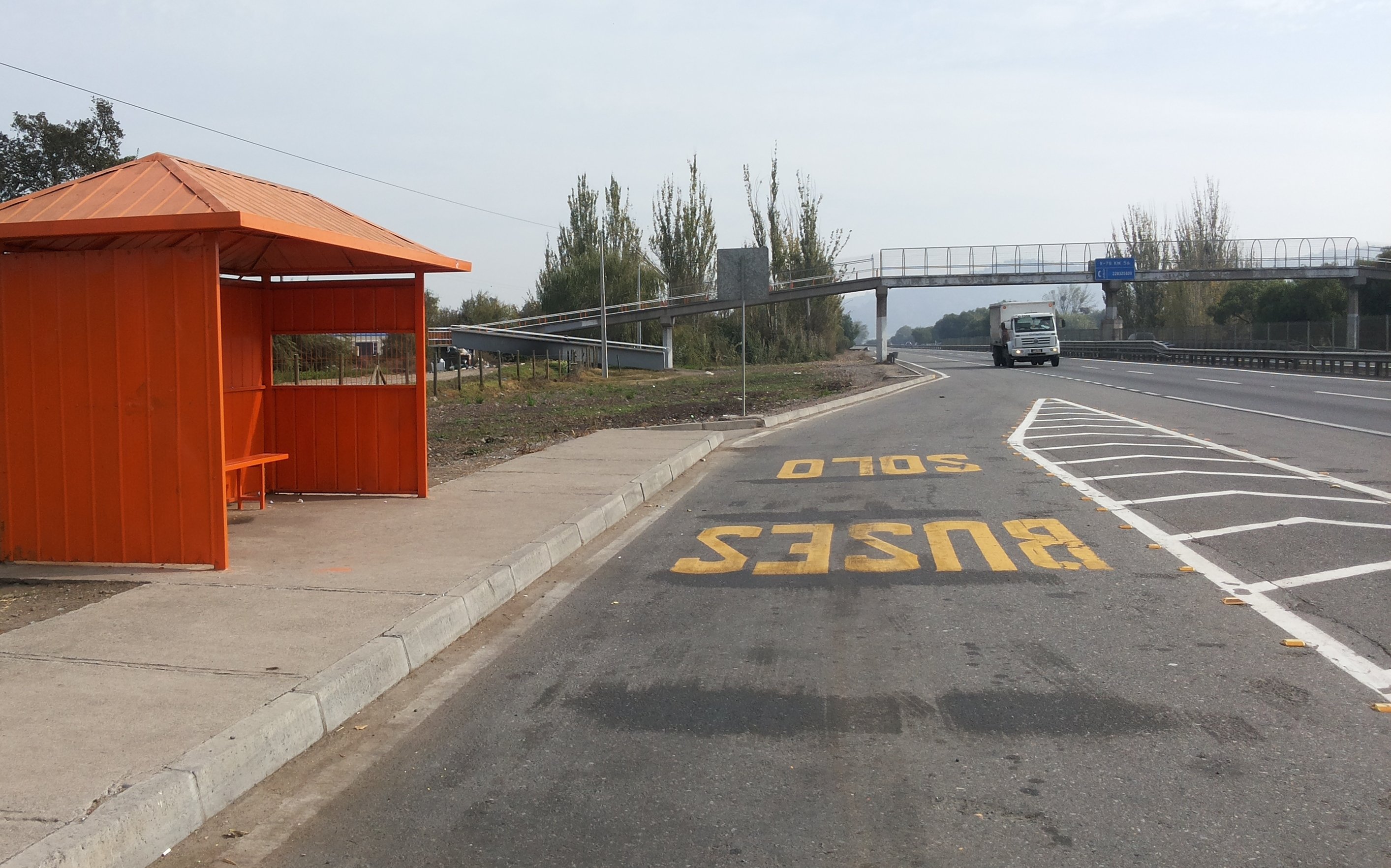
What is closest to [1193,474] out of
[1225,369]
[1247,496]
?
[1247,496]

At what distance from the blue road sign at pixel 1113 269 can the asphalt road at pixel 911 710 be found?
2258 inches

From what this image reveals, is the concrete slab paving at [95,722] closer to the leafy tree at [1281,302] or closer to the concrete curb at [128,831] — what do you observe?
the concrete curb at [128,831]

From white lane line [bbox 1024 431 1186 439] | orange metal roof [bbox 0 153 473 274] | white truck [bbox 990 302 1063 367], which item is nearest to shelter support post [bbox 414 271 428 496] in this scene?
orange metal roof [bbox 0 153 473 274]

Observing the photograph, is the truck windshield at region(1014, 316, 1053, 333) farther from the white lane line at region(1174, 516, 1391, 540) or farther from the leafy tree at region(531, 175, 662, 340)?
the white lane line at region(1174, 516, 1391, 540)

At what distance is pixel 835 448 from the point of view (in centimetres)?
1605

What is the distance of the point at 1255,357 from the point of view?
1772 inches

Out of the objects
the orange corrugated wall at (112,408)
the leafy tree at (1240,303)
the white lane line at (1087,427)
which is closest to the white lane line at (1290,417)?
the white lane line at (1087,427)

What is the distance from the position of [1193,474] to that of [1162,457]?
66.8 inches

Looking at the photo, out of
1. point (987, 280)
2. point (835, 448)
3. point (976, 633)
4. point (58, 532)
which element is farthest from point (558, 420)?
point (987, 280)

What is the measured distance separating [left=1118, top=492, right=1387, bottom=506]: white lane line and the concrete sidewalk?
5.26 meters

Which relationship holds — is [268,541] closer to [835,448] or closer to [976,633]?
[976,633]

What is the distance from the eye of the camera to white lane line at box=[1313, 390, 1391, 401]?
79.7 ft

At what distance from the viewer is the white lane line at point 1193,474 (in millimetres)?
11898

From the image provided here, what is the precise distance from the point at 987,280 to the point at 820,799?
59132mm
